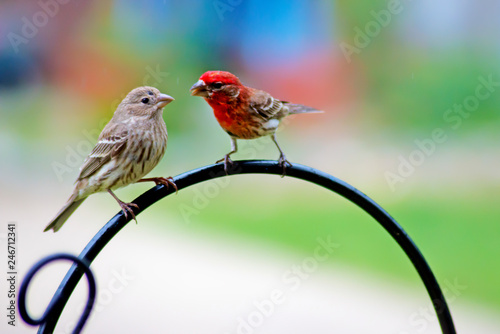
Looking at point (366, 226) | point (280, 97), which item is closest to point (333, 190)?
point (366, 226)

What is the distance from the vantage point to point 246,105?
71.4 inches

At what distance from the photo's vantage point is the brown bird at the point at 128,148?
1.57 meters

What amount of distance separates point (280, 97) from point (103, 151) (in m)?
5.32

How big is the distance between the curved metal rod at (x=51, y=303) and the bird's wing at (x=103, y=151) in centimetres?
42

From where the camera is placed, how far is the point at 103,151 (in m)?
1.66

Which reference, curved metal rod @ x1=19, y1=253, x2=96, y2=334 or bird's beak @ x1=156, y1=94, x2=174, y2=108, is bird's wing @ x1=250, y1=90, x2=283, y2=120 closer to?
bird's beak @ x1=156, y1=94, x2=174, y2=108

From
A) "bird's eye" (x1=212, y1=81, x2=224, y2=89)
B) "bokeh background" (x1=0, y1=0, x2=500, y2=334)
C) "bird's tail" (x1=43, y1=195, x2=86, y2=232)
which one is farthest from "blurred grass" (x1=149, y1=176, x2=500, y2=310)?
"bird's tail" (x1=43, y1=195, x2=86, y2=232)

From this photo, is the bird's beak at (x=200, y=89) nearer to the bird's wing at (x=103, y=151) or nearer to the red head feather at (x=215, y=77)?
the red head feather at (x=215, y=77)

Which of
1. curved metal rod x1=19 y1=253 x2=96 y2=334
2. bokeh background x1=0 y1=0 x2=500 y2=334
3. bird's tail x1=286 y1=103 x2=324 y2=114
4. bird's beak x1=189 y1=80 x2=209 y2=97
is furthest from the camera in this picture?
bokeh background x1=0 y1=0 x2=500 y2=334

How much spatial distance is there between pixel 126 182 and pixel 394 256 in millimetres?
3908

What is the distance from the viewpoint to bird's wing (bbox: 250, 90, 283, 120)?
6.00 ft

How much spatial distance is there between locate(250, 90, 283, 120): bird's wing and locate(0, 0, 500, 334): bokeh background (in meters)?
3.45

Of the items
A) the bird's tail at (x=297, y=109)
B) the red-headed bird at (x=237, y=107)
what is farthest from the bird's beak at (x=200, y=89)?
the bird's tail at (x=297, y=109)

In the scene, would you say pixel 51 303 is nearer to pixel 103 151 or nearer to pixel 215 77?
pixel 103 151
